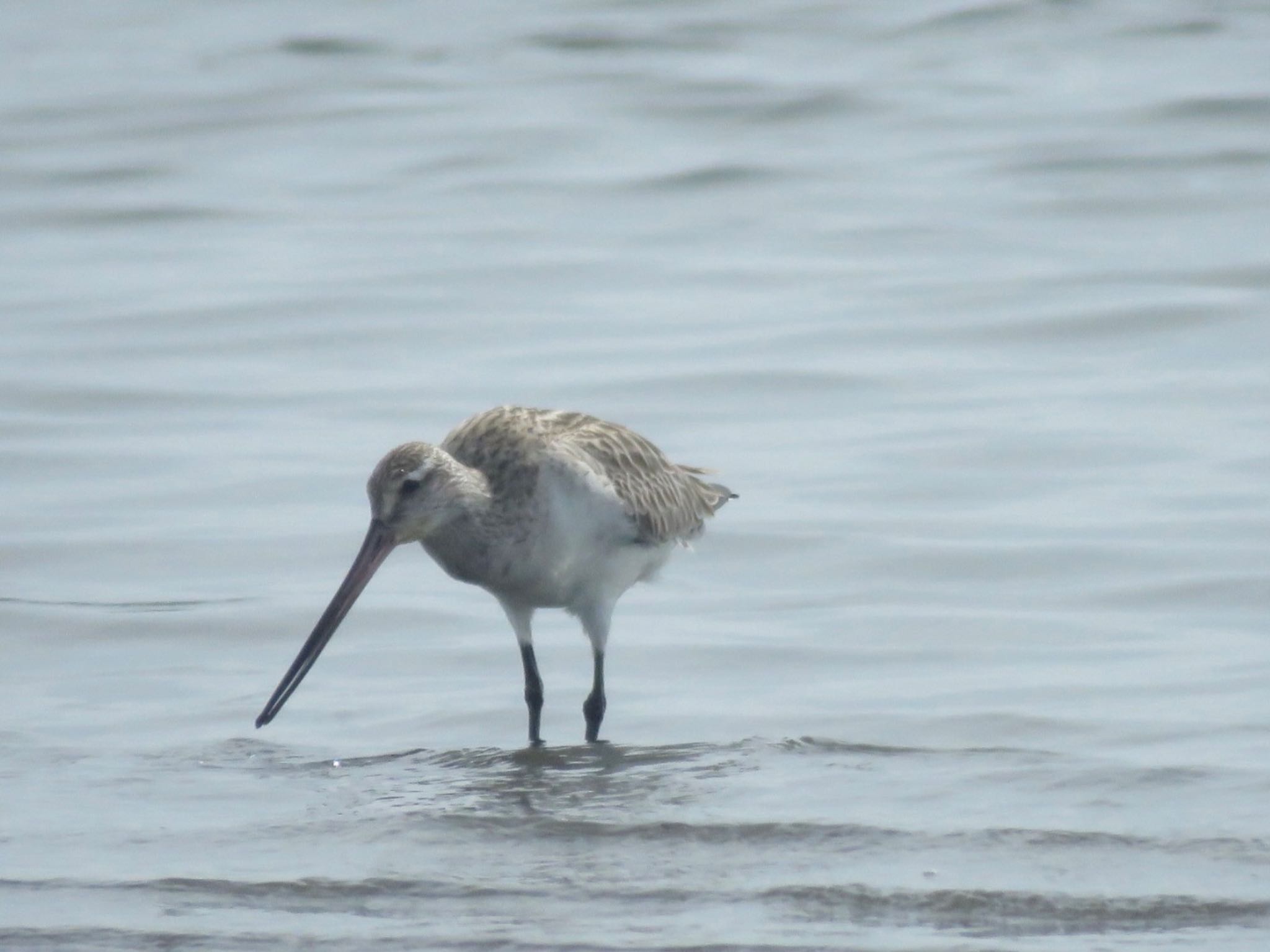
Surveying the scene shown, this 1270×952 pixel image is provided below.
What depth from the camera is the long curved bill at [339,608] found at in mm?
7965

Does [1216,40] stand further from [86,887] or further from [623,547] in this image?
[86,887]

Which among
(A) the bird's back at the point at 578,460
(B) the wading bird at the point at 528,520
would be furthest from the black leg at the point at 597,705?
(A) the bird's back at the point at 578,460

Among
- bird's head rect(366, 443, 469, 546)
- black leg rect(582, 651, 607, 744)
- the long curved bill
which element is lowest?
black leg rect(582, 651, 607, 744)

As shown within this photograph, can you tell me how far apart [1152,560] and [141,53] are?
798 inches

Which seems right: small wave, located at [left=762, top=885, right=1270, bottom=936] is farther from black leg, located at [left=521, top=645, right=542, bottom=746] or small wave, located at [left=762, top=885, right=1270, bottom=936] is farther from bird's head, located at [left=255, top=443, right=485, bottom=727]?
black leg, located at [left=521, top=645, right=542, bottom=746]

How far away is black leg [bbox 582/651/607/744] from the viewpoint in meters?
8.73

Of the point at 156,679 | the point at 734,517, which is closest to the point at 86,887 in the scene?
the point at 156,679

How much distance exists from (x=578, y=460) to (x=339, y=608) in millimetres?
1033

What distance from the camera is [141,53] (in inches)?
1126

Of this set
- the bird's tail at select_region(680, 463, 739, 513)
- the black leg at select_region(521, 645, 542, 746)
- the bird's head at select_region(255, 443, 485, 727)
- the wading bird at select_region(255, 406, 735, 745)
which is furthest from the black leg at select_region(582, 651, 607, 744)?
the bird's tail at select_region(680, 463, 739, 513)

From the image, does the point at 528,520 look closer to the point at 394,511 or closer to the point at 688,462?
the point at 394,511

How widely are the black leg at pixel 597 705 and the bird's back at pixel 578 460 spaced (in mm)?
475

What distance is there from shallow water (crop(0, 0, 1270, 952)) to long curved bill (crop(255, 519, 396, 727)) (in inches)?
9.5

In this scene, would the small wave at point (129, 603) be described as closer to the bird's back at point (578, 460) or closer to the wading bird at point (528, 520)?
the wading bird at point (528, 520)
